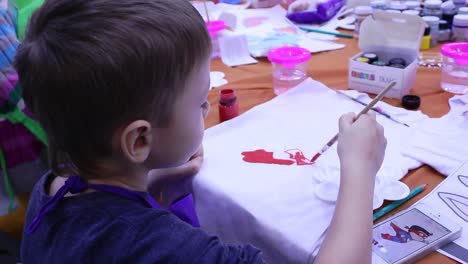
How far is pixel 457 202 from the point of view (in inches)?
27.2

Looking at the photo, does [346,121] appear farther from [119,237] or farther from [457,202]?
[119,237]

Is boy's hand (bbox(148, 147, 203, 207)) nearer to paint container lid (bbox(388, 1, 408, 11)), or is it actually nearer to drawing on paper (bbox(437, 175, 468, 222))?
drawing on paper (bbox(437, 175, 468, 222))

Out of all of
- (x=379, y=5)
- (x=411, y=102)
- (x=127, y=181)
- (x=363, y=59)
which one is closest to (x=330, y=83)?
(x=363, y=59)

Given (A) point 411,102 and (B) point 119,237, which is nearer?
(B) point 119,237

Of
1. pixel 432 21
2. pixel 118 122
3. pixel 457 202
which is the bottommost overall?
pixel 457 202

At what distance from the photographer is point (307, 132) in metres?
0.89

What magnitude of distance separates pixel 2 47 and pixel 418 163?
0.81 metres

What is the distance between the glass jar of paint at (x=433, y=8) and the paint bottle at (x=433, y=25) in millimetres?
30

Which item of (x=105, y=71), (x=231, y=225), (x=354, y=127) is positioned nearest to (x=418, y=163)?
(x=354, y=127)

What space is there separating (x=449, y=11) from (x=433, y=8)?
4 centimetres

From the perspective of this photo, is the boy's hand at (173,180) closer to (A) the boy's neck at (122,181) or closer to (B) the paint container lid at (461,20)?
(A) the boy's neck at (122,181)

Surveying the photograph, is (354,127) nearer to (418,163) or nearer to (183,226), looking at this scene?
(418,163)

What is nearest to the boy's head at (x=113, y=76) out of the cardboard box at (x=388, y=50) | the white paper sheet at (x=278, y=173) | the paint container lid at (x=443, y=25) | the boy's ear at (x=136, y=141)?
the boy's ear at (x=136, y=141)

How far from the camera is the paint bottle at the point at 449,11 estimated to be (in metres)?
1.29
